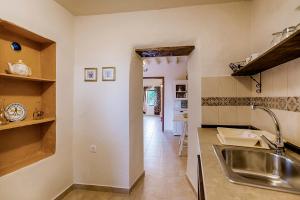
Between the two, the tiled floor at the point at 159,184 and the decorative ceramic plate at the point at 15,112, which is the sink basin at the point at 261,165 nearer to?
the tiled floor at the point at 159,184

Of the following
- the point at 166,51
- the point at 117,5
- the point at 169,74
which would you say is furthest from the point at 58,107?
the point at 169,74

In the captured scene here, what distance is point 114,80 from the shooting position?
2426mm

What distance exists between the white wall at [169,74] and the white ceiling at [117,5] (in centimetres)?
416

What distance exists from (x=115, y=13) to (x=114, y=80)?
2.96 feet

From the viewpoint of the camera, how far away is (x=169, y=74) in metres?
6.62

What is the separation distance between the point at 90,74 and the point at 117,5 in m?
0.95

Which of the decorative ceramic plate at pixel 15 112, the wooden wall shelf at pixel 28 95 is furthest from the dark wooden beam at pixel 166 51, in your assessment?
the decorative ceramic plate at pixel 15 112

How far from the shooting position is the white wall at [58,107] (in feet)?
5.42

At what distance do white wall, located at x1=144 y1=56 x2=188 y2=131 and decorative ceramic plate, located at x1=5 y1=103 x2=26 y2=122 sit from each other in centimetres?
505

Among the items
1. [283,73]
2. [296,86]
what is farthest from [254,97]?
[296,86]

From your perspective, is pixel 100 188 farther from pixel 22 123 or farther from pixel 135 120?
pixel 22 123

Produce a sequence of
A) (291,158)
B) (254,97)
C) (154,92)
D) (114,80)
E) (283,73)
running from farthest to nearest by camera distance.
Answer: (154,92) → (114,80) → (254,97) → (283,73) → (291,158)

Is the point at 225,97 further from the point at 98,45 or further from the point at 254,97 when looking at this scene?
the point at 98,45

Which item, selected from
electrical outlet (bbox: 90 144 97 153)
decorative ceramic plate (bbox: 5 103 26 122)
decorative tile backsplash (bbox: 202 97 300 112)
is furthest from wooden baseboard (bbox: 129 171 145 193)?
decorative ceramic plate (bbox: 5 103 26 122)
